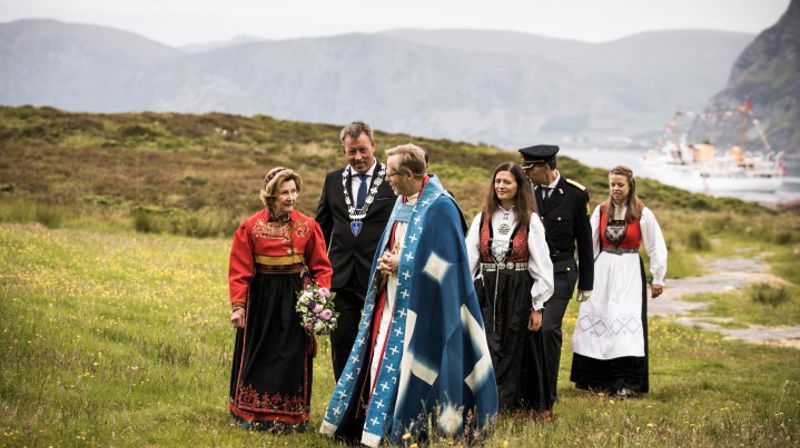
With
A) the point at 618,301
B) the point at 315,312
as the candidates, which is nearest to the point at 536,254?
the point at 315,312

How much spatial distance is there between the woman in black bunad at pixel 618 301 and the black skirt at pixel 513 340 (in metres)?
2.08

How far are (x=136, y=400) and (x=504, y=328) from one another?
3.32m

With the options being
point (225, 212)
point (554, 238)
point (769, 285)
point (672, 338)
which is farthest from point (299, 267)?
point (225, 212)

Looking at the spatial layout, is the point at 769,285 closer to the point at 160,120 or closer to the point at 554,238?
the point at 554,238

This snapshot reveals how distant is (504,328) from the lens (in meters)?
8.46

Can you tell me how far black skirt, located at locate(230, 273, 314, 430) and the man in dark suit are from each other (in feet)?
1.51

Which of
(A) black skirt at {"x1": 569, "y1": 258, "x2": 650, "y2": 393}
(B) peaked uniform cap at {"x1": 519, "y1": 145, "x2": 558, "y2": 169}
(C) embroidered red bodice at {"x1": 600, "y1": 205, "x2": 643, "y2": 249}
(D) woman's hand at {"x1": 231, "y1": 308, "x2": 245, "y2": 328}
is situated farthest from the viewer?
(C) embroidered red bodice at {"x1": 600, "y1": 205, "x2": 643, "y2": 249}

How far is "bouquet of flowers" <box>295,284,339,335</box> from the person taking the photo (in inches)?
285

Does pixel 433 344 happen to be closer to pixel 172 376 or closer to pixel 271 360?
pixel 271 360

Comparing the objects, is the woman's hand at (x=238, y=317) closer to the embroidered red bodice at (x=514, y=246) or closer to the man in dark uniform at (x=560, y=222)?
the embroidered red bodice at (x=514, y=246)

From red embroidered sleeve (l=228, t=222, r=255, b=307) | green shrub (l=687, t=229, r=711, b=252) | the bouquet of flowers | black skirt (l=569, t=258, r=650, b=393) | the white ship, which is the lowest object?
the white ship

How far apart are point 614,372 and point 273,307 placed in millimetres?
4628

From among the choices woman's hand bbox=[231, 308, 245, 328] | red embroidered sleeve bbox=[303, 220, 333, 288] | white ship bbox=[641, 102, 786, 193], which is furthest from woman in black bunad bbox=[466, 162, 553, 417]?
white ship bbox=[641, 102, 786, 193]

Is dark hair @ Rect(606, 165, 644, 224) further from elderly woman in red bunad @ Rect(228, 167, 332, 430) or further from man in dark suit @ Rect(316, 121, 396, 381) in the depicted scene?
elderly woman in red bunad @ Rect(228, 167, 332, 430)
